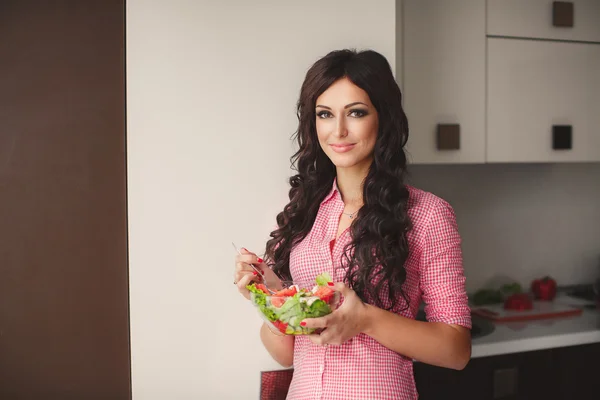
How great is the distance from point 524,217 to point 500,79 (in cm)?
85

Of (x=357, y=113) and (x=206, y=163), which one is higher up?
(x=357, y=113)

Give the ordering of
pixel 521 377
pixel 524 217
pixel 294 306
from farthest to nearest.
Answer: pixel 524 217, pixel 521 377, pixel 294 306

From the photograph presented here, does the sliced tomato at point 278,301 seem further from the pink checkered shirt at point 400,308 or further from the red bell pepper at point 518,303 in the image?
the red bell pepper at point 518,303

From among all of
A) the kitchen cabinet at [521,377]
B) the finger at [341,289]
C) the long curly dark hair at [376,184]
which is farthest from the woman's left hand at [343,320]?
the kitchen cabinet at [521,377]

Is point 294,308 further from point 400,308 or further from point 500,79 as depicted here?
point 500,79

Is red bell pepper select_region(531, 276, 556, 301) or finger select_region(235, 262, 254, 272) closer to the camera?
finger select_region(235, 262, 254, 272)

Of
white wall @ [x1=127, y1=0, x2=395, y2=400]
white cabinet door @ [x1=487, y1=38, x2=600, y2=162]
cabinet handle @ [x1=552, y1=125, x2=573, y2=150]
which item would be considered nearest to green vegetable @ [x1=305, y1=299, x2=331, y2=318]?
white wall @ [x1=127, y1=0, x2=395, y2=400]

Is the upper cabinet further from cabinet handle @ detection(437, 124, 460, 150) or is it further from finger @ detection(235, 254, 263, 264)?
finger @ detection(235, 254, 263, 264)

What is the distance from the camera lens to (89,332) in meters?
1.44

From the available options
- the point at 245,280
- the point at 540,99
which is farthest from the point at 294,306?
the point at 540,99

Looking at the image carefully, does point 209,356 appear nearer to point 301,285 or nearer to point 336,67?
point 301,285

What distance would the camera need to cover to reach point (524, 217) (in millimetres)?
2639

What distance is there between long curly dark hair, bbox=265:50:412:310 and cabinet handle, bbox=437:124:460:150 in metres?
0.71

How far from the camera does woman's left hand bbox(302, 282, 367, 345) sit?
1.10 metres
